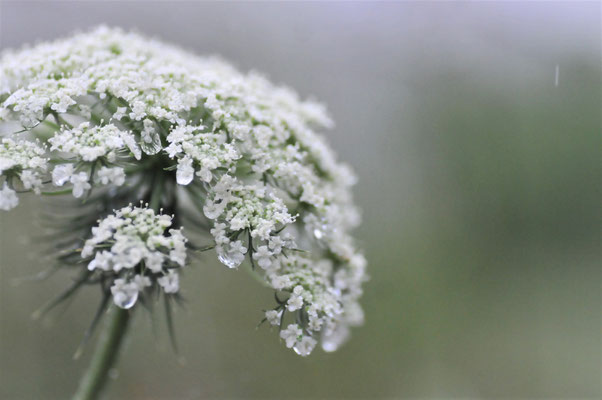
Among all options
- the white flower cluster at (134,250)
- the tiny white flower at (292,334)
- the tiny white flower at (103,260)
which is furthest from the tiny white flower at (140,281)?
the tiny white flower at (292,334)

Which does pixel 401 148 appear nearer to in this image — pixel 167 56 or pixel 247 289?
pixel 247 289

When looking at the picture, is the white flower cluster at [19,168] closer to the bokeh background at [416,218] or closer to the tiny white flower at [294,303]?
the tiny white flower at [294,303]

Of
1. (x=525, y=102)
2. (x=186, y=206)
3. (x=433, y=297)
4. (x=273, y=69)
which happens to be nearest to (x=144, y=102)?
(x=186, y=206)

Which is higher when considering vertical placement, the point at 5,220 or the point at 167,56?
the point at 5,220

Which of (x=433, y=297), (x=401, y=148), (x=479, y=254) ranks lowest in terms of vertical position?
(x=433, y=297)

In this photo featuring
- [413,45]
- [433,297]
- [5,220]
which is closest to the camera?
[5,220]

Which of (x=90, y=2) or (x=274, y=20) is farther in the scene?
(x=274, y=20)

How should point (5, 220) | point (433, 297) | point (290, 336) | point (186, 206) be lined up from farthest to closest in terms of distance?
1. point (433, 297)
2. point (5, 220)
3. point (186, 206)
4. point (290, 336)
